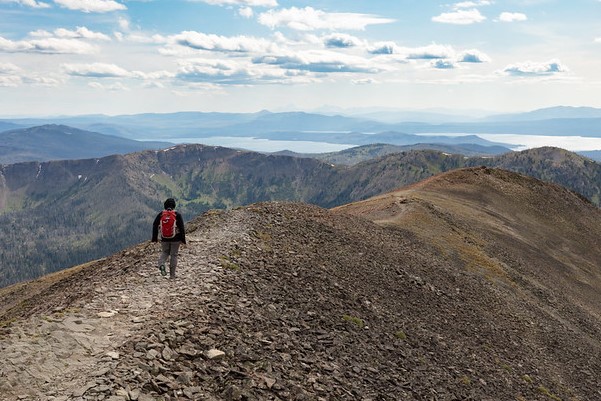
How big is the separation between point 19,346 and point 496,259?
5615 centimetres

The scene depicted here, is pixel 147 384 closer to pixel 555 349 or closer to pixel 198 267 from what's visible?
pixel 198 267

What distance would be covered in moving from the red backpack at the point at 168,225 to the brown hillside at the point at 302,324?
230 centimetres

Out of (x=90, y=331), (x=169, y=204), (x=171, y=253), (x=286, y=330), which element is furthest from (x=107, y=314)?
(x=286, y=330)

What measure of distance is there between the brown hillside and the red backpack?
230cm

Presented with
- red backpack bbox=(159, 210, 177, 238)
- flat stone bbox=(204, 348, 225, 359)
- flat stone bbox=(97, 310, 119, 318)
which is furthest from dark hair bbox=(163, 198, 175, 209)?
flat stone bbox=(204, 348, 225, 359)

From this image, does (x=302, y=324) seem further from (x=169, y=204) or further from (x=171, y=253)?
(x=169, y=204)

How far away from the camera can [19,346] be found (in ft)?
51.7

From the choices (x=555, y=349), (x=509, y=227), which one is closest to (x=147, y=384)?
(x=555, y=349)

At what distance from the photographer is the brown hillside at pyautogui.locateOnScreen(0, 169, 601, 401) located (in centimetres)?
1589

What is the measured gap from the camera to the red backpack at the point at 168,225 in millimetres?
23969

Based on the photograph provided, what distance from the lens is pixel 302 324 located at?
22.5 meters

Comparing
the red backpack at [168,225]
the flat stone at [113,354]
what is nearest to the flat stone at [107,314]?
the flat stone at [113,354]

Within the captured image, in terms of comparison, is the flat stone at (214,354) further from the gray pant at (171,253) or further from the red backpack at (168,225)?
the red backpack at (168,225)

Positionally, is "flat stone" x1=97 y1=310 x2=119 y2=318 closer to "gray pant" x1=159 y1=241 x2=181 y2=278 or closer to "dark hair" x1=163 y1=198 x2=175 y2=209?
"gray pant" x1=159 y1=241 x2=181 y2=278
